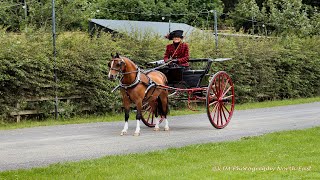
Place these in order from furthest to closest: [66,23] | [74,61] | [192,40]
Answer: [66,23], [192,40], [74,61]

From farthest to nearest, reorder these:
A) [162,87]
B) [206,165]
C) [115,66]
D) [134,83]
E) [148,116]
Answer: [148,116] → [162,87] → [134,83] → [115,66] → [206,165]

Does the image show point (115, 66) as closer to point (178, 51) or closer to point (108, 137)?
point (108, 137)

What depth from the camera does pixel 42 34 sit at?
20.1m

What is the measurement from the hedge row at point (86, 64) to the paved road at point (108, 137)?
2485 millimetres

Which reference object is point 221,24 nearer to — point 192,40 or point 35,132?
point 192,40

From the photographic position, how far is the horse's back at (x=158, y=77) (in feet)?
49.7

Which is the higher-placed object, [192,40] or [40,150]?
[192,40]

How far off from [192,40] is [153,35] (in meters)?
3.08

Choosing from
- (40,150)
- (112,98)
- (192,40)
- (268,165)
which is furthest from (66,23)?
(268,165)

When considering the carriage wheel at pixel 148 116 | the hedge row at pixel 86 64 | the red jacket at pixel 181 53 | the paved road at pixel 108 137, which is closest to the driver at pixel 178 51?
the red jacket at pixel 181 53

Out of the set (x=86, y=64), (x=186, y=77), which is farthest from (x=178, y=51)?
(x=86, y=64)

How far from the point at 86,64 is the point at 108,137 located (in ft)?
21.4

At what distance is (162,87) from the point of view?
597 inches

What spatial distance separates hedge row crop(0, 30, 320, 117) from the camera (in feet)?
60.6
